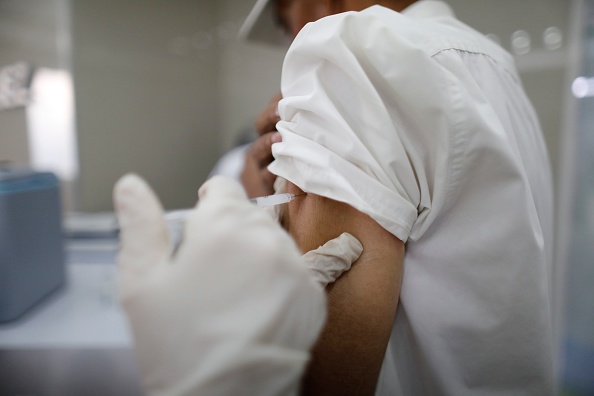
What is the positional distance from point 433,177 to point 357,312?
234 millimetres

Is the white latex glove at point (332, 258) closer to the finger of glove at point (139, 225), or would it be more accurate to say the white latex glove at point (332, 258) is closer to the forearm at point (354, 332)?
the forearm at point (354, 332)

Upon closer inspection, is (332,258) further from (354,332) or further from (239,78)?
(239,78)

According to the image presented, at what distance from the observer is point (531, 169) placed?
0.61 meters

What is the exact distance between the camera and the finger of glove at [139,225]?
0.96ft

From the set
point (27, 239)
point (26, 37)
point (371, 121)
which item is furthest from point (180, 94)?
point (371, 121)

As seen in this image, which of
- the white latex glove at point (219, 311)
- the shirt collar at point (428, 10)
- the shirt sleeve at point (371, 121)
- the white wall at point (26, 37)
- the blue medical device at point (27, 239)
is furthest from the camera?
the white wall at point (26, 37)

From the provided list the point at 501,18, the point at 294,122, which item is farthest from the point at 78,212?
the point at 501,18

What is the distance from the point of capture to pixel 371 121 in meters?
0.45

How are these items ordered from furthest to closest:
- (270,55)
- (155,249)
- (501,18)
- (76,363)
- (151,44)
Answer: (151,44), (270,55), (501,18), (76,363), (155,249)

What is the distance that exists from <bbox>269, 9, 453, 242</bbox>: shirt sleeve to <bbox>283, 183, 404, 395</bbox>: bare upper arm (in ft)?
0.14

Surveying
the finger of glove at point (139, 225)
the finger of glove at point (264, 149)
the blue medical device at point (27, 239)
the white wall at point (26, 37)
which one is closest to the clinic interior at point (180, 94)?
Result: the white wall at point (26, 37)

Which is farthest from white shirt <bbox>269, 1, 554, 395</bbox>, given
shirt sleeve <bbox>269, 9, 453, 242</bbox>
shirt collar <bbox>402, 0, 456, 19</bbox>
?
shirt collar <bbox>402, 0, 456, 19</bbox>

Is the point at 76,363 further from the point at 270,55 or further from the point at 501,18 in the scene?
the point at 501,18

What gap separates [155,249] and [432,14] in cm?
67
